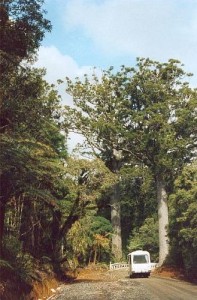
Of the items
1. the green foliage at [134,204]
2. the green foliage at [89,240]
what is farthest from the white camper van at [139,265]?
the green foliage at [134,204]

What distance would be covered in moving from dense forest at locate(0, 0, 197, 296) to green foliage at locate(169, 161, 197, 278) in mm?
90

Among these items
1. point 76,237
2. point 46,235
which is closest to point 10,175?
point 46,235

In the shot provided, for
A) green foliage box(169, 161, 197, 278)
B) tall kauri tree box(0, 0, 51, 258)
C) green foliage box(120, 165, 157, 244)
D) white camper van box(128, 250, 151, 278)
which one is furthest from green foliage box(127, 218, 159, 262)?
tall kauri tree box(0, 0, 51, 258)

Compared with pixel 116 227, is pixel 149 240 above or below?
below

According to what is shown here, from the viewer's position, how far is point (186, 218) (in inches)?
1222

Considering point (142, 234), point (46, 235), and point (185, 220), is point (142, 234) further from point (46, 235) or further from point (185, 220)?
point (46, 235)

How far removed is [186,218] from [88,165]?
280 inches

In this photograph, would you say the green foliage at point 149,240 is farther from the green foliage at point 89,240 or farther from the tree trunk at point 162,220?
the tree trunk at point 162,220

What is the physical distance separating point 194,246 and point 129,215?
119ft

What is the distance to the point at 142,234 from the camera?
5575cm

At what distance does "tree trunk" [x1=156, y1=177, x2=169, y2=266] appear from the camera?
46.1 m

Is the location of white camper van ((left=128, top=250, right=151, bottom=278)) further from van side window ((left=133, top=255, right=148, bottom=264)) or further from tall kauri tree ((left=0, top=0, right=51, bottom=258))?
tall kauri tree ((left=0, top=0, right=51, bottom=258))

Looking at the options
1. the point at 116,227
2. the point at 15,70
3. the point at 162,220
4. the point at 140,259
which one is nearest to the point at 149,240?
the point at 116,227

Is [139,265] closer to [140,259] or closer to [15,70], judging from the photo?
[140,259]
